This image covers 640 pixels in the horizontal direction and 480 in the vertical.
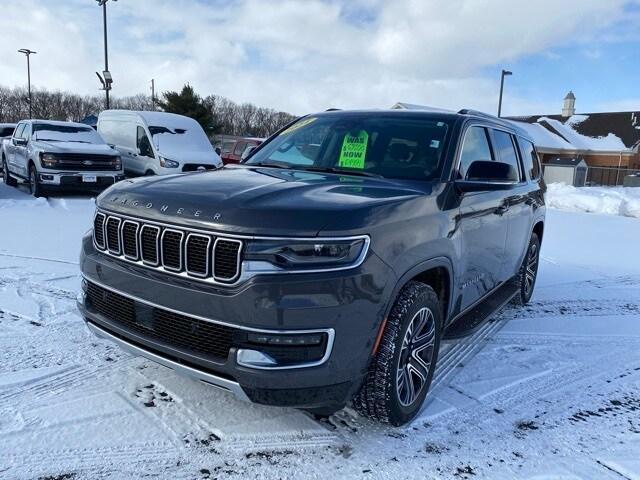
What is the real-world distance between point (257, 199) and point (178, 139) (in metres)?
11.9

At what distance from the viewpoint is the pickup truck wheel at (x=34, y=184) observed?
1174 centimetres

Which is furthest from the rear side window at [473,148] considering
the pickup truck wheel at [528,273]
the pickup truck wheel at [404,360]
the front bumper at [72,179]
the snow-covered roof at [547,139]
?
the snow-covered roof at [547,139]

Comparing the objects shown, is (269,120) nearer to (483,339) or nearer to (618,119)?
(618,119)

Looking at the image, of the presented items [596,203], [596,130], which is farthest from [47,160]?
[596,130]

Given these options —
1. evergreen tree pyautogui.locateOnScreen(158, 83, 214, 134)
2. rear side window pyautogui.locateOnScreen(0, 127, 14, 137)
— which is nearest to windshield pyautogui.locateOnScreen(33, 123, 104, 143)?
rear side window pyautogui.locateOnScreen(0, 127, 14, 137)

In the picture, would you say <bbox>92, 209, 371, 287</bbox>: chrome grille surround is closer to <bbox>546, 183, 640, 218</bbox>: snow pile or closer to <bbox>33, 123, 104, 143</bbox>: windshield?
<bbox>33, 123, 104, 143</bbox>: windshield

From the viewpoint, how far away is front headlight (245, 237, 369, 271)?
2402 millimetres

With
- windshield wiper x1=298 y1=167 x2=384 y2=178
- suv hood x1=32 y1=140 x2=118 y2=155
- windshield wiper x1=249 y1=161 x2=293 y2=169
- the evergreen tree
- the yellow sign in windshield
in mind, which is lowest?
windshield wiper x1=298 y1=167 x2=384 y2=178

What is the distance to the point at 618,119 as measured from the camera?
1727 inches

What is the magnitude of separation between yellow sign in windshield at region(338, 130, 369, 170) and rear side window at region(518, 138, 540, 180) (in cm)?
221

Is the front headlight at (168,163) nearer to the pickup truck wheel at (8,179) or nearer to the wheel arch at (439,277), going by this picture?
the pickup truck wheel at (8,179)

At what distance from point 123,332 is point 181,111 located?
135 feet

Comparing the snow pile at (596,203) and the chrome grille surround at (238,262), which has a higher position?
the chrome grille surround at (238,262)

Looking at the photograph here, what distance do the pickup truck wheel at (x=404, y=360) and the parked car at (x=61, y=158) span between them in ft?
34.8
